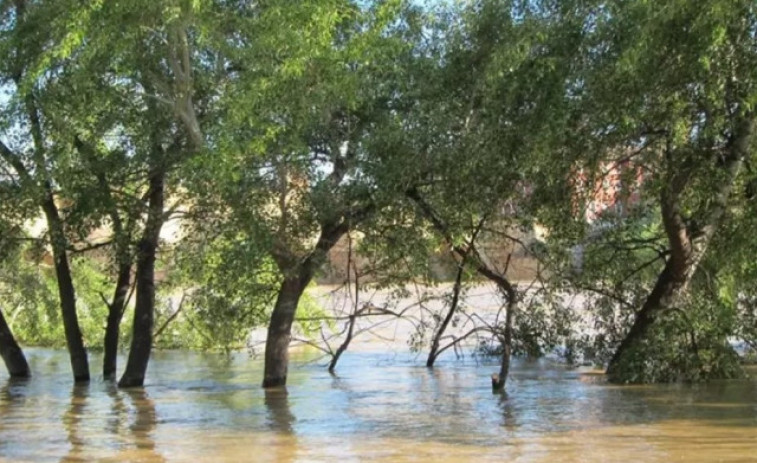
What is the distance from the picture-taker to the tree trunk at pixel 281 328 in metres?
16.8

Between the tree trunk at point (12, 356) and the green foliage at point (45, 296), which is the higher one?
the green foliage at point (45, 296)

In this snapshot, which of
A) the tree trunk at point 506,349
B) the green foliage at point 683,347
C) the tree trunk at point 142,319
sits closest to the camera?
the tree trunk at point 506,349

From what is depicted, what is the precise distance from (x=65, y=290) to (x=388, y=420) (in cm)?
837

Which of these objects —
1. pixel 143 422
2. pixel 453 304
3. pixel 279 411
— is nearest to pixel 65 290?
pixel 143 422

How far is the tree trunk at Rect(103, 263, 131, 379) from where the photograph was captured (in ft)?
63.4

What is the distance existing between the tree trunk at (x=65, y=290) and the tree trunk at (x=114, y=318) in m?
0.46

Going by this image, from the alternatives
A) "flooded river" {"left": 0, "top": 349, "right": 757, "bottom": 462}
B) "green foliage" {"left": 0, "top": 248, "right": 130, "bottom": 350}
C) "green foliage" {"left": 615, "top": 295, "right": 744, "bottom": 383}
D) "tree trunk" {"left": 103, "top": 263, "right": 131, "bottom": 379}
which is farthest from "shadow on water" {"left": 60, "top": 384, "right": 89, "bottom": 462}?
"green foliage" {"left": 615, "top": 295, "right": 744, "bottom": 383}

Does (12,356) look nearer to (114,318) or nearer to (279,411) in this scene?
(114,318)

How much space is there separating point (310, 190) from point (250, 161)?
1519mm

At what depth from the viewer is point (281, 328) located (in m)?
17.0

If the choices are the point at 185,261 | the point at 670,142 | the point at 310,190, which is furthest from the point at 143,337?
the point at 670,142

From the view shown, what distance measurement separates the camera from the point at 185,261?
1717 cm

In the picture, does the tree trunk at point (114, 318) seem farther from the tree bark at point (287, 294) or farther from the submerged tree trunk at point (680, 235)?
the submerged tree trunk at point (680, 235)

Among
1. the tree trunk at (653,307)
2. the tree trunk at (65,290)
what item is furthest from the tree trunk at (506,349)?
the tree trunk at (65,290)
